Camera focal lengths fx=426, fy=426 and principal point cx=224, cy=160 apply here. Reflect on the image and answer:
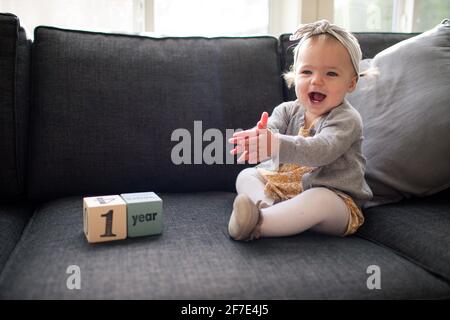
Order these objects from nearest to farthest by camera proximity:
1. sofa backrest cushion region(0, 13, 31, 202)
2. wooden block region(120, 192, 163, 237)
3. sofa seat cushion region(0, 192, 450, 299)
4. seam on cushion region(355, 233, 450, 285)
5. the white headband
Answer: sofa seat cushion region(0, 192, 450, 299), seam on cushion region(355, 233, 450, 285), wooden block region(120, 192, 163, 237), the white headband, sofa backrest cushion region(0, 13, 31, 202)

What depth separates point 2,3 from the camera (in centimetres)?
163

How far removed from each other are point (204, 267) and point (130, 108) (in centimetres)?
62

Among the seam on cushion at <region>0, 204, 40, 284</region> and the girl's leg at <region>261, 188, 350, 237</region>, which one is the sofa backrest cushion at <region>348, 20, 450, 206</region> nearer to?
the girl's leg at <region>261, 188, 350, 237</region>

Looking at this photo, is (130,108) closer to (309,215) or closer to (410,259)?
(309,215)

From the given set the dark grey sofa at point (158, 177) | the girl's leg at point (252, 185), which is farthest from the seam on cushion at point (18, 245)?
the girl's leg at point (252, 185)

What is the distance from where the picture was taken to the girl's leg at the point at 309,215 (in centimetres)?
92

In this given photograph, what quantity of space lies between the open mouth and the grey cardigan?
4cm

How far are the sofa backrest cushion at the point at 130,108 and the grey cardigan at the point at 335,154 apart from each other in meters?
0.31

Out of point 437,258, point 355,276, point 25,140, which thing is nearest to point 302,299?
point 355,276

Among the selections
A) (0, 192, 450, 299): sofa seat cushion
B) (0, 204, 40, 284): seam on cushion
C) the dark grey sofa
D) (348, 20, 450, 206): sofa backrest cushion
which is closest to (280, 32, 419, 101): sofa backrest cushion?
the dark grey sofa

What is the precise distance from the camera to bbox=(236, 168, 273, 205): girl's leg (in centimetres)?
111

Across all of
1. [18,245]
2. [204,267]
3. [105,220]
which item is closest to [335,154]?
[204,267]

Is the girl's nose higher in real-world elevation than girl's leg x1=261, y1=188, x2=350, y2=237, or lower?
higher

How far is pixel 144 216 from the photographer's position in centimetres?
90
